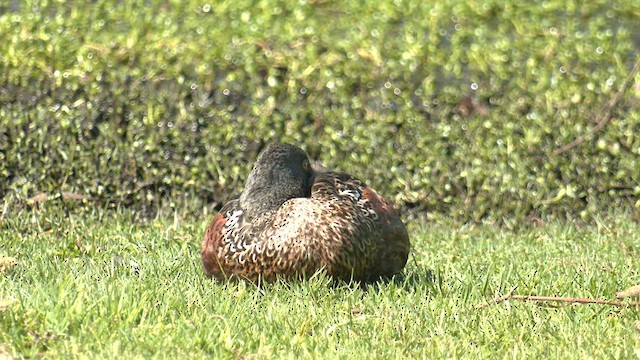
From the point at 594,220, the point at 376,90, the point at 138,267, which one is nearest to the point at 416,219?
the point at 594,220

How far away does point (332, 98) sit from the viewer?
9688 mm

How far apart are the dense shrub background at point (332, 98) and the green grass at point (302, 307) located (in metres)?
1.37

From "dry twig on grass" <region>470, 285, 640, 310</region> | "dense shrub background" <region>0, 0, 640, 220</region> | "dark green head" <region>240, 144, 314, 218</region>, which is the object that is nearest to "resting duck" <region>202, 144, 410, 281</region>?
"dark green head" <region>240, 144, 314, 218</region>

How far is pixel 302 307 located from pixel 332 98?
4505 millimetres

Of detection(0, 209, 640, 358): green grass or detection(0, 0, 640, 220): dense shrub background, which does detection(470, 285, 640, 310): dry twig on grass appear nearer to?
detection(0, 209, 640, 358): green grass

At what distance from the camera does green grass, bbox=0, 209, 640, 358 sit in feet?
15.5

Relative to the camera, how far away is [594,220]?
26.8ft

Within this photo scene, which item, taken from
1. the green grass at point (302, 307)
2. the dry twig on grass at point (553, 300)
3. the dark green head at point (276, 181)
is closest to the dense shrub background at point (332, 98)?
the green grass at point (302, 307)

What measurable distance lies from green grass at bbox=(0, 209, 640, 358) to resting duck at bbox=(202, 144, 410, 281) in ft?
0.31

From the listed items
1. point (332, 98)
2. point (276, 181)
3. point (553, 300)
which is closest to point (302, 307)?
point (276, 181)

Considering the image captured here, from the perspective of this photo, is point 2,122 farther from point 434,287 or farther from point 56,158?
point 434,287

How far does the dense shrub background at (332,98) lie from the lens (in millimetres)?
8406

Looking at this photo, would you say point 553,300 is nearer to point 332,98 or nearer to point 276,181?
point 276,181

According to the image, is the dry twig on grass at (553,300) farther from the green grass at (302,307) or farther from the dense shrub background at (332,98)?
the dense shrub background at (332,98)
